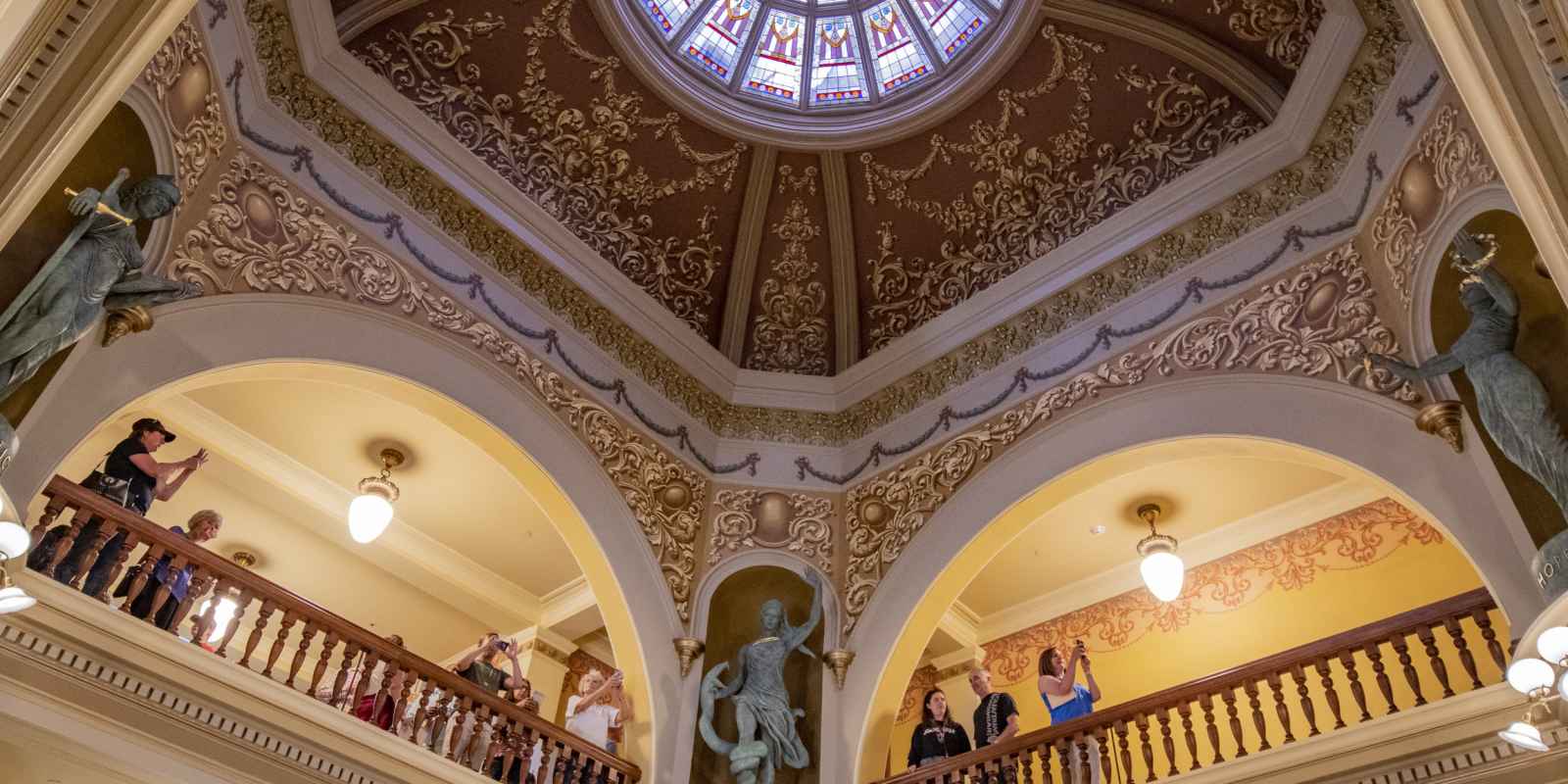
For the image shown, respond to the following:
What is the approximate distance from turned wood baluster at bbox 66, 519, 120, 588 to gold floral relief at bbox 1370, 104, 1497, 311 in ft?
25.0

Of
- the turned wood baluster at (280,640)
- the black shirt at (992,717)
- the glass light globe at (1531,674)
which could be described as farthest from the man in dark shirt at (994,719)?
the turned wood baluster at (280,640)

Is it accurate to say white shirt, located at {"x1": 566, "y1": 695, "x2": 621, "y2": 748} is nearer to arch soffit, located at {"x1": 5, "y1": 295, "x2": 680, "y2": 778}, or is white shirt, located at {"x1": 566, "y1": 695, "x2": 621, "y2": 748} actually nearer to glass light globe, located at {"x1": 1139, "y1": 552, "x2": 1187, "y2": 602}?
arch soffit, located at {"x1": 5, "y1": 295, "x2": 680, "y2": 778}

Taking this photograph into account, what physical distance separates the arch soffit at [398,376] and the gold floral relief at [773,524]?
81 cm

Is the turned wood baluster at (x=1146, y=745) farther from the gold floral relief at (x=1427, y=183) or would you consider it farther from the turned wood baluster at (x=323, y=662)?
the turned wood baluster at (x=323, y=662)

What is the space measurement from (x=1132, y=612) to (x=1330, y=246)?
13.6 feet

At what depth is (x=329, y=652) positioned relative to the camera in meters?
6.68

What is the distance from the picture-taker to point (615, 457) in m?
9.44

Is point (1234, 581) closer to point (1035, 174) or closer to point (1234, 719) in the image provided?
point (1234, 719)

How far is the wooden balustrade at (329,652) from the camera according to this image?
596 centimetres

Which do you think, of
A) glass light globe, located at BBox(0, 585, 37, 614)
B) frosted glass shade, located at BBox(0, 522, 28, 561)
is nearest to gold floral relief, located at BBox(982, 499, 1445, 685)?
glass light globe, located at BBox(0, 585, 37, 614)

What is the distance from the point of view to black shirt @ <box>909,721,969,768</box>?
8.35 m

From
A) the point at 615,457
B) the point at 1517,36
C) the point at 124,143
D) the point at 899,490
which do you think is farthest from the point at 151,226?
the point at 1517,36

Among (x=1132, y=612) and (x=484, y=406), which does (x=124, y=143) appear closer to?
(x=484, y=406)

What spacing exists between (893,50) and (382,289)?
17.1 feet
